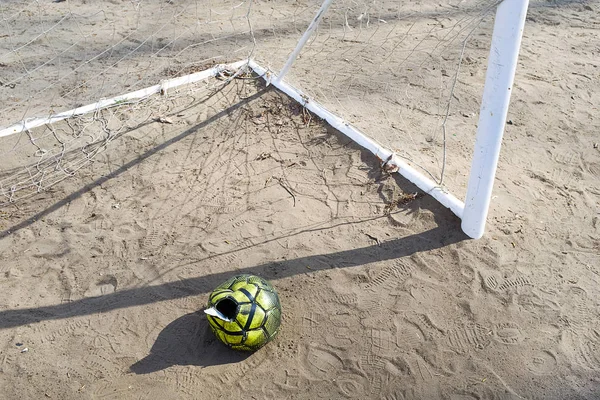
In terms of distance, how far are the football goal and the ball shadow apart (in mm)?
1965

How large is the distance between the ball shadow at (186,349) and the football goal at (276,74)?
77.4 inches

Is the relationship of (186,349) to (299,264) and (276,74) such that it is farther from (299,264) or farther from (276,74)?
(276,74)

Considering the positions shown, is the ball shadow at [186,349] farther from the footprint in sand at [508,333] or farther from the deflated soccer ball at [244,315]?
the footprint in sand at [508,333]

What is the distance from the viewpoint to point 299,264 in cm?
399

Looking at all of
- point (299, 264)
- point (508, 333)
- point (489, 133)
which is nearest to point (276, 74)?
point (299, 264)

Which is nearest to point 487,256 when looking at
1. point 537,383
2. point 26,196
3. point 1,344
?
point 537,383

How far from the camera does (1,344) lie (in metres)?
3.55

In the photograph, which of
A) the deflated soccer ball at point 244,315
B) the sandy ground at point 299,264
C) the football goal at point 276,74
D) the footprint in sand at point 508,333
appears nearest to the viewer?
the deflated soccer ball at point 244,315

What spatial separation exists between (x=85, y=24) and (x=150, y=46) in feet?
3.77

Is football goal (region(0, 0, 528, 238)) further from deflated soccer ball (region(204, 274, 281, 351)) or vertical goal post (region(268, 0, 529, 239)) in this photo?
deflated soccer ball (region(204, 274, 281, 351))

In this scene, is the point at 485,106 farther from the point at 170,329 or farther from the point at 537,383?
the point at 170,329

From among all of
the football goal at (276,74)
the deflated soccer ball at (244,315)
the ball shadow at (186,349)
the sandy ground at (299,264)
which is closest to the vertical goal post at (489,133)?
the football goal at (276,74)

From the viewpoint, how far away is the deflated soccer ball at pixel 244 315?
3225 mm

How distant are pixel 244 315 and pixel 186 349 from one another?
51 centimetres
